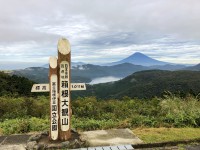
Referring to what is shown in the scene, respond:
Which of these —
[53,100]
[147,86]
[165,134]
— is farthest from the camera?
[147,86]

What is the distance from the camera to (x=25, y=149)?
5.57 m

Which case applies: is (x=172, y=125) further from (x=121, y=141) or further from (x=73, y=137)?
(x=73, y=137)

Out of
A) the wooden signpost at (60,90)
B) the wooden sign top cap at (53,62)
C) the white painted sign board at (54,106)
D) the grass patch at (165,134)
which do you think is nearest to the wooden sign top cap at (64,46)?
the wooden signpost at (60,90)

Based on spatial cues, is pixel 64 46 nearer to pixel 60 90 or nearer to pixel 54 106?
pixel 60 90

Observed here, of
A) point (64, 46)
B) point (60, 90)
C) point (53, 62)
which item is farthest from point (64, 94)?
point (64, 46)

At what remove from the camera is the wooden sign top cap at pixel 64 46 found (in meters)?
5.91

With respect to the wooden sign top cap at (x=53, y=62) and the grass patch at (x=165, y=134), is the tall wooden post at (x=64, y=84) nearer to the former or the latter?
the wooden sign top cap at (x=53, y=62)

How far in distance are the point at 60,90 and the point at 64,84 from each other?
5.6 inches

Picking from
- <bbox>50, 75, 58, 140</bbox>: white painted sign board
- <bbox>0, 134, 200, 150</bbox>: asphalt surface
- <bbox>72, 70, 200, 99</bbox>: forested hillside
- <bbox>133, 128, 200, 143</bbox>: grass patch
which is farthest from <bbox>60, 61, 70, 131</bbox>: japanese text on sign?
<bbox>72, 70, 200, 99</bbox>: forested hillside

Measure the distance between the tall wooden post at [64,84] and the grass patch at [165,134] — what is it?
5.20 feet

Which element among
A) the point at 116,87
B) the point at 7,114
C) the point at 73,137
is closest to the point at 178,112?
the point at 73,137

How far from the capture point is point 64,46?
19.5 feet

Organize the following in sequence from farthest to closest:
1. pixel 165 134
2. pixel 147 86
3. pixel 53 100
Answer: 1. pixel 147 86
2. pixel 165 134
3. pixel 53 100

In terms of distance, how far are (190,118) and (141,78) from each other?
279ft
